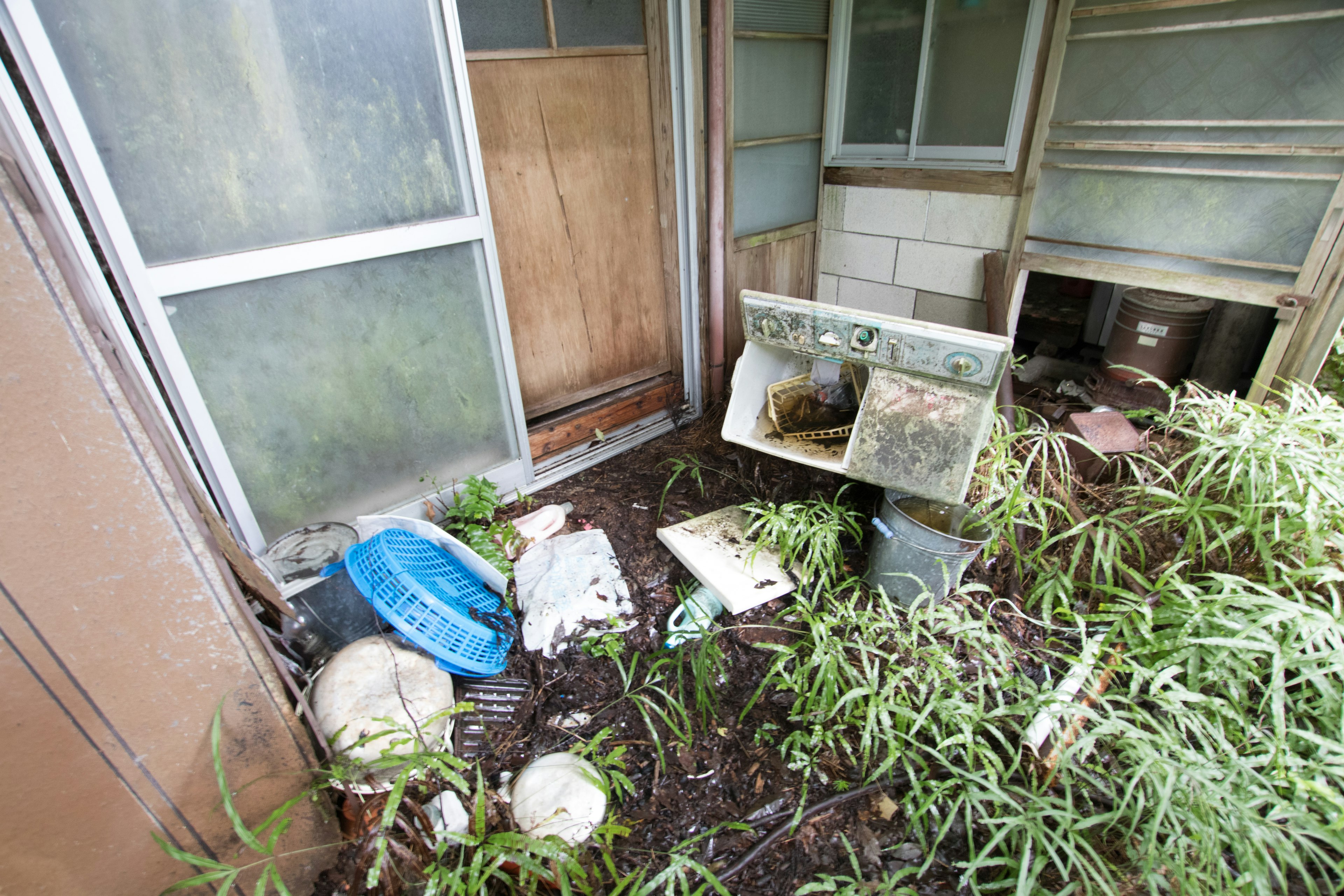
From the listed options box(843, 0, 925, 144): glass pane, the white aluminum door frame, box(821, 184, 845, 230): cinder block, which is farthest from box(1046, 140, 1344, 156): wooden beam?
the white aluminum door frame

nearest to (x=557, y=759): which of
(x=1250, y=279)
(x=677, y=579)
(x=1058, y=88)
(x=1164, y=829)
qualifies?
(x=677, y=579)

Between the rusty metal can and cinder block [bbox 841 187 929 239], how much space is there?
3.82ft

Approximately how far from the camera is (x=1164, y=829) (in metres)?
1.40

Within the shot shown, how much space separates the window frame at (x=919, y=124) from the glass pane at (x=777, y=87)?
0.24ft

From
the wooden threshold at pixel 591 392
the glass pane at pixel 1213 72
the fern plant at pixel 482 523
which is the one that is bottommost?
the fern plant at pixel 482 523

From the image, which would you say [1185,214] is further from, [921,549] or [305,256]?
[305,256]

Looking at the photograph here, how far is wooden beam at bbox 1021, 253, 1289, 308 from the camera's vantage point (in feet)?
8.55

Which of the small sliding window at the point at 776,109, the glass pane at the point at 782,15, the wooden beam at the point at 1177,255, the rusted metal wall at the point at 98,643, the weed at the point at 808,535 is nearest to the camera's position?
the rusted metal wall at the point at 98,643

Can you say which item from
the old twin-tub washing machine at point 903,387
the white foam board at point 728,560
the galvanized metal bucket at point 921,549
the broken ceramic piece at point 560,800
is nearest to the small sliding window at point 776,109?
the old twin-tub washing machine at point 903,387

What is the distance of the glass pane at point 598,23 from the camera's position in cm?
255

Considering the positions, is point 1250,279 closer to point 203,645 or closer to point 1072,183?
point 1072,183

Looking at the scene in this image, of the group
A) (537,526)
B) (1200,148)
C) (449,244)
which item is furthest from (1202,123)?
(537,526)

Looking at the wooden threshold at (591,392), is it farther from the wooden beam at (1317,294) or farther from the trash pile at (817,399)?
the wooden beam at (1317,294)

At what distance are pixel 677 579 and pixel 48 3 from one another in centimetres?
238
